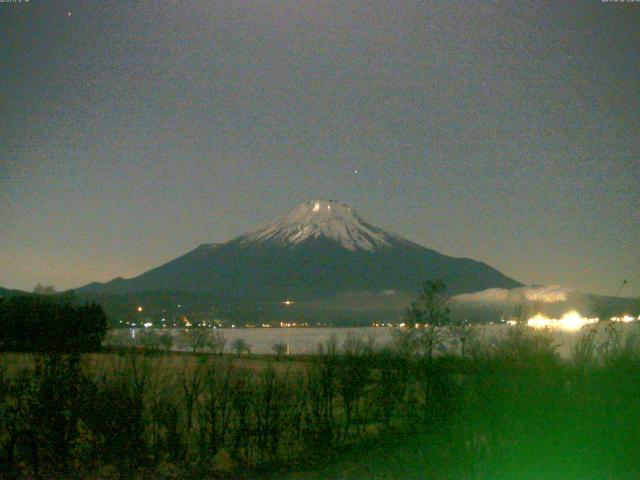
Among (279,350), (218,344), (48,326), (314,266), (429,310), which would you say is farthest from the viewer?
(314,266)

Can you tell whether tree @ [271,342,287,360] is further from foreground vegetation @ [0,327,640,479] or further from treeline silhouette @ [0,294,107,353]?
foreground vegetation @ [0,327,640,479]

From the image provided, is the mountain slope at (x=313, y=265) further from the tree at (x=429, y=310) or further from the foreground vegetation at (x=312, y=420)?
the foreground vegetation at (x=312, y=420)

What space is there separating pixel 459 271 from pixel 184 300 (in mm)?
51101

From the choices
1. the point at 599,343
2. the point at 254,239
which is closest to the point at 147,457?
the point at 599,343

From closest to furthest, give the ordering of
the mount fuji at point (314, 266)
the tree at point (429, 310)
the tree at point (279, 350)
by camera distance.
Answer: the tree at point (429, 310)
the tree at point (279, 350)
the mount fuji at point (314, 266)

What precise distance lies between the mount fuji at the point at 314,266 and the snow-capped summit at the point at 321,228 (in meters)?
0.18

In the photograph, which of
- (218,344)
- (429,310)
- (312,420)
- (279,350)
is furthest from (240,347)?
(312,420)

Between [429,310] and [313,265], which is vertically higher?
[313,265]

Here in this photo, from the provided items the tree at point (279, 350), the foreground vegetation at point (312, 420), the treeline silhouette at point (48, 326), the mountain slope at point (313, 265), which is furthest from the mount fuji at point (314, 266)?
the foreground vegetation at point (312, 420)

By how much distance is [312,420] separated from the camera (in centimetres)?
1114

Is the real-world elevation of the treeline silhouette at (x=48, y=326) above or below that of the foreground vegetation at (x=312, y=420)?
above

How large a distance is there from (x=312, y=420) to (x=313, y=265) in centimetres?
12625

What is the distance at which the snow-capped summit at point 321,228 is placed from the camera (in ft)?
449

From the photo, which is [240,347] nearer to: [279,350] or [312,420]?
[279,350]
